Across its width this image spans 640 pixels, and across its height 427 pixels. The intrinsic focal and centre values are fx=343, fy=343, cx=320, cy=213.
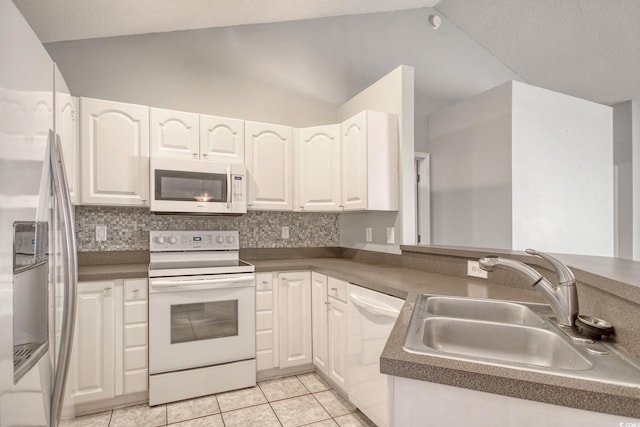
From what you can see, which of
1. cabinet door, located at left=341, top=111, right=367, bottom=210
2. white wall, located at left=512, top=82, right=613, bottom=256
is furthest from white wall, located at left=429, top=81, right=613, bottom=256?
cabinet door, located at left=341, top=111, right=367, bottom=210

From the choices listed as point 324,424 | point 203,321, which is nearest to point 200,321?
point 203,321

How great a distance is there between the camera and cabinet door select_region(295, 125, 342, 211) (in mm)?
2900

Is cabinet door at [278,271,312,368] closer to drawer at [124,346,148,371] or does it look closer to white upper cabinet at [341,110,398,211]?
white upper cabinet at [341,110,398,211]

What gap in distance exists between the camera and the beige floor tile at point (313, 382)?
2.44 m

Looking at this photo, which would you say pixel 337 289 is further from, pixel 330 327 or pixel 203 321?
pixel 203 321

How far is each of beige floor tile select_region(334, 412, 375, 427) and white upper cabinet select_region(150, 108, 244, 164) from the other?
6.45 feet

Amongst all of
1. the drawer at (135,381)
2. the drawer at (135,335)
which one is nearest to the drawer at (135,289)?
the drawer at (135,335)

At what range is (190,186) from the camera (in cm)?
252

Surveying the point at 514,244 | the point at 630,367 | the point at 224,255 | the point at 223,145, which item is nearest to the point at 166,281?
the point at 224,255

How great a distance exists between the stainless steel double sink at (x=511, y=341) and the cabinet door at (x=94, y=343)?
74.5 inches

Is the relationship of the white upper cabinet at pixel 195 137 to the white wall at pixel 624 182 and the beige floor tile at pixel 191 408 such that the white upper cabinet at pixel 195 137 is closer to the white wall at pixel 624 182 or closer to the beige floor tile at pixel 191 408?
the beige floor tile at pixel 191 408

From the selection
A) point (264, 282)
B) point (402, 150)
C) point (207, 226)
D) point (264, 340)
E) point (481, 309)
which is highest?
point (402, 150)

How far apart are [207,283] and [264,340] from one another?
62 cm

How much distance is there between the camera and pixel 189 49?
2.95 meters
